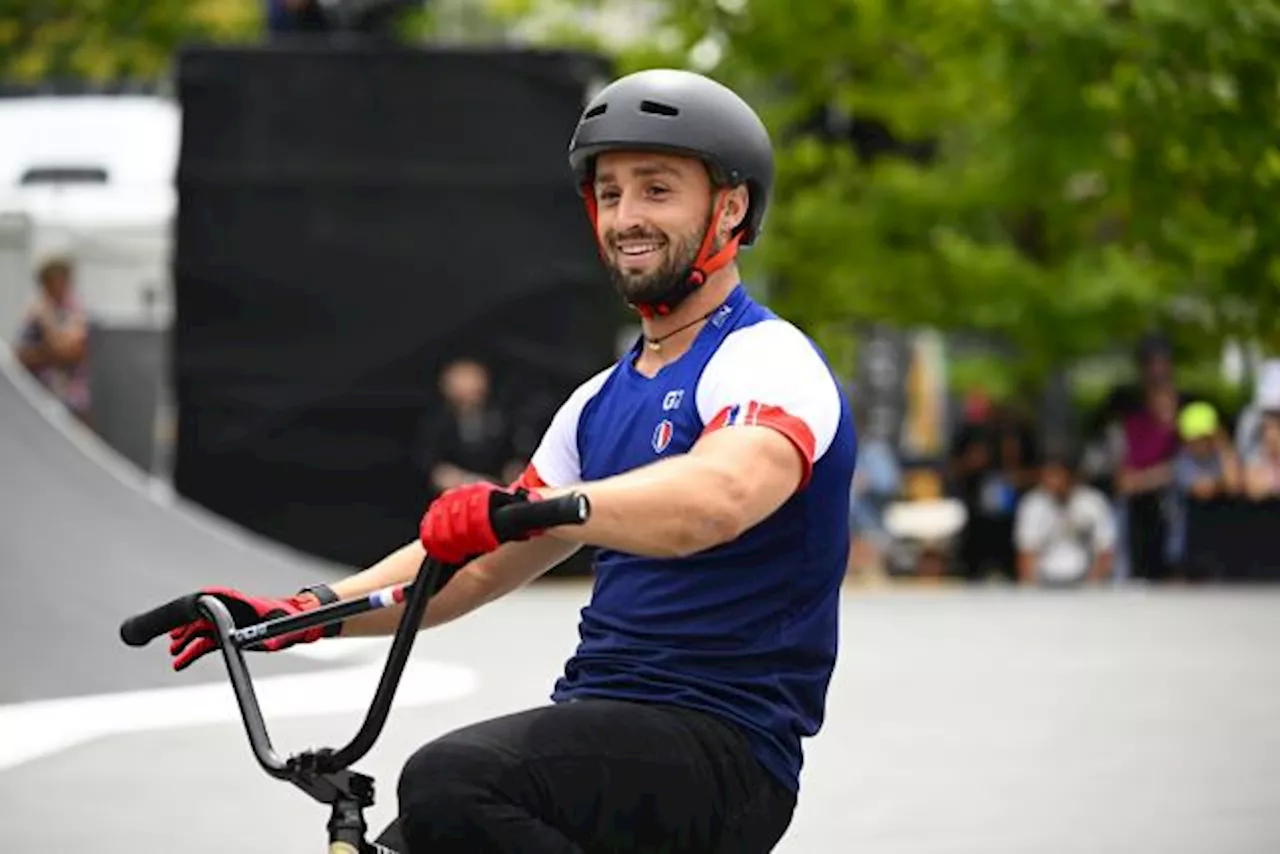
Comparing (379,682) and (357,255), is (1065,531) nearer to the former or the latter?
(357,255)

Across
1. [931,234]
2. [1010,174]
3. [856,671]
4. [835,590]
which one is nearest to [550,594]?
[856,671]

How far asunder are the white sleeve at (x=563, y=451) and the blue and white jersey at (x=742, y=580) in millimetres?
233

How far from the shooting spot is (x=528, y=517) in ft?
13.8

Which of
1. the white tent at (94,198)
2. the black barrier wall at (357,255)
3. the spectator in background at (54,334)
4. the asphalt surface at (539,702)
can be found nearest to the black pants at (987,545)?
the black barrier wall at (357,255)

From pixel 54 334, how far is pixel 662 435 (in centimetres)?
1396

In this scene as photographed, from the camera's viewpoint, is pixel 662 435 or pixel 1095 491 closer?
pixel 662 435

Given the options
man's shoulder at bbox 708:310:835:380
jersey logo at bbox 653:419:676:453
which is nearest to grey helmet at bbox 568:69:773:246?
man's shoulder at bbox 708:310:835:380

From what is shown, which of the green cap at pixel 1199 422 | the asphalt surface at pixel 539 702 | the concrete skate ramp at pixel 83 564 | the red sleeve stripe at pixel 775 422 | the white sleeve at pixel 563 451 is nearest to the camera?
the red sleeve stripe at pixel 775 422

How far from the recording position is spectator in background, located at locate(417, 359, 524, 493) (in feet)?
56.3

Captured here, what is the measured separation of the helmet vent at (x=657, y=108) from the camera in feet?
16.1

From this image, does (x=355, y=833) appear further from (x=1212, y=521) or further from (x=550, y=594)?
(x=1212, y=521)

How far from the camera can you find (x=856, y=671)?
12.8 meters

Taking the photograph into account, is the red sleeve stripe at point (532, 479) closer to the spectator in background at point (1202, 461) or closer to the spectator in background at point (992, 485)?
the spectator in background at point (1202, 461)

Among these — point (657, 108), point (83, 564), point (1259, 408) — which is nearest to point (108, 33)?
point (1259, 408)
